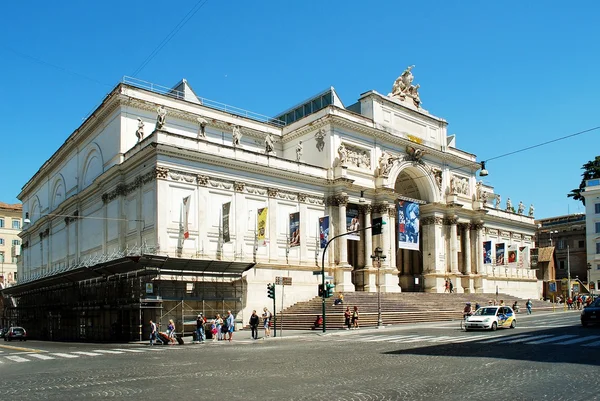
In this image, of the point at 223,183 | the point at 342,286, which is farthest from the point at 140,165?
the point at 342,286

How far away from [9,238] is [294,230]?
68083 millimetres

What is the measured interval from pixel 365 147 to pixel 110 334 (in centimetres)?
2586

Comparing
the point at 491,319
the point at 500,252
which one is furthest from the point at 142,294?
the point at 500,252

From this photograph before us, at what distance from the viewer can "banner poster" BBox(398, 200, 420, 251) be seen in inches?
2058

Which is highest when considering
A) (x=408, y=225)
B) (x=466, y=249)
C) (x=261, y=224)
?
(x=408, y=225)

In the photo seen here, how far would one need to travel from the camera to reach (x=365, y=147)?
51.4 m

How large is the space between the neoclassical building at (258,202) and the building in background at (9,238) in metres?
29.4

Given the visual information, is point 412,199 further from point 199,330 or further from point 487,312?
point 199,330

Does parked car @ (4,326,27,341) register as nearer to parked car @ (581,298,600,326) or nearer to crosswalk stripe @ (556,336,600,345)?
crosswalk stripe @ (556,336,600,345)

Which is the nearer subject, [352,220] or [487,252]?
[352,220]

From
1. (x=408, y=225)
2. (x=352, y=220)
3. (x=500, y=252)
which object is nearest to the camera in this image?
(x=352, y=220)

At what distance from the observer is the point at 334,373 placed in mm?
15562

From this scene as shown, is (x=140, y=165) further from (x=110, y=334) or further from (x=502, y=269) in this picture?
(x=502, y=269)

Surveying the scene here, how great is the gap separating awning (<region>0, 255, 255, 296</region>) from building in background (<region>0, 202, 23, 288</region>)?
56.4 m
